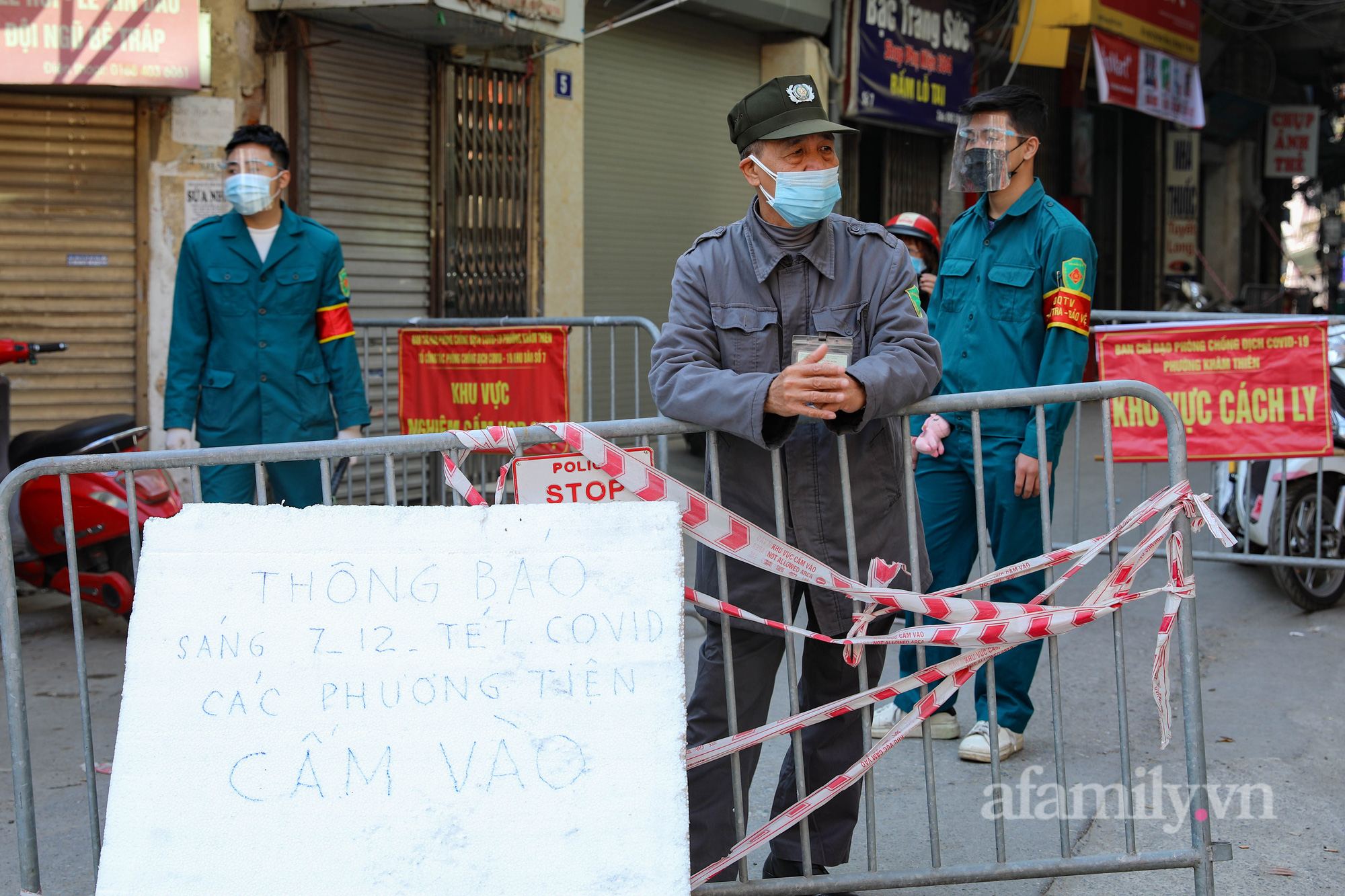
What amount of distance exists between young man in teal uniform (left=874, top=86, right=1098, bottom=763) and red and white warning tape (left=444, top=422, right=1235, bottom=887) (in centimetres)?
113

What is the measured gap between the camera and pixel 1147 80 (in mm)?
14586

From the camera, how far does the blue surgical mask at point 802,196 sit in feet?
9.70

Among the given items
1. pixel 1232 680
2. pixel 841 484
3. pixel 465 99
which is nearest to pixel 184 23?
pixel 465 99

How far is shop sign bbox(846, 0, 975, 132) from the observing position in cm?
1235

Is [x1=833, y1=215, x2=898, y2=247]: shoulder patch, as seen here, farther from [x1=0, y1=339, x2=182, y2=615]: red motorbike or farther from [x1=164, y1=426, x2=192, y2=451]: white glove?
[x1=0, y1=339, x2=182, y2=615]: red motorbike

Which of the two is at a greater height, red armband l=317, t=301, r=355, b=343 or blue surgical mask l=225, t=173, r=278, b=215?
blue surgical mask l=225, t=173, r=278, b=215

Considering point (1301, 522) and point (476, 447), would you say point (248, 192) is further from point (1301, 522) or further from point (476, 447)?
point (1301, 522)

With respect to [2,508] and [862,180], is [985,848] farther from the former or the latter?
[862,180]

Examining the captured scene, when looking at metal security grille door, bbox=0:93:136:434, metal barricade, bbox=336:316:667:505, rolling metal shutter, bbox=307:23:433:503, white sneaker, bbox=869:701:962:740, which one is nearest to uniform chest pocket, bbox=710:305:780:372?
metal barricade, bbox=336:316:667:505

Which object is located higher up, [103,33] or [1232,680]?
[103,33]

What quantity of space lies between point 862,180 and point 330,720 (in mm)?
11965

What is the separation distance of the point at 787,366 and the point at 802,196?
0.44 meters

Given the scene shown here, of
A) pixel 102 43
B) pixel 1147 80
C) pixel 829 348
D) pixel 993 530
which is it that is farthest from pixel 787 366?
pixel 1147 80

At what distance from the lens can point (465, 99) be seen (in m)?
9.04
